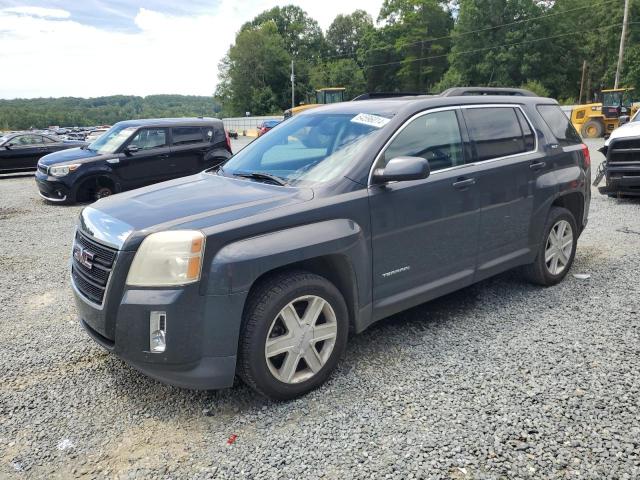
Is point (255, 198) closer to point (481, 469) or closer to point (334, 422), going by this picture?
point (334, 422)

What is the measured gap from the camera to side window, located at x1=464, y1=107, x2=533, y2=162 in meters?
4.22

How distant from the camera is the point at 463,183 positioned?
3.95 meters

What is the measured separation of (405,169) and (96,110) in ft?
378

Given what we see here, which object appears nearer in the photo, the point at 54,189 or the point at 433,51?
the point at 54,189

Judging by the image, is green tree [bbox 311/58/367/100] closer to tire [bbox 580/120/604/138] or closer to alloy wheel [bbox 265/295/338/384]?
tire [bbox 580/120/604/138]

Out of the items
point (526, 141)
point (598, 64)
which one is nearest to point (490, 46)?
point (598, 64)

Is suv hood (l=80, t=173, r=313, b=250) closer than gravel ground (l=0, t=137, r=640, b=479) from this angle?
No

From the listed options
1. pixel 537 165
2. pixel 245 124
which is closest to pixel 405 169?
pixel 537 165

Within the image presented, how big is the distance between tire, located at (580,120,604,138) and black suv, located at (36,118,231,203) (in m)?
21.4

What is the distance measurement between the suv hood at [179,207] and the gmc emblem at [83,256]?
13 cm

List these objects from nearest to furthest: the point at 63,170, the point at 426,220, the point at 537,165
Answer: the point at 426,220 < the point at 537,165 < the point at 63,170

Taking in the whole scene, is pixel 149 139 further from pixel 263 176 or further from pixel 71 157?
pixel 263 176

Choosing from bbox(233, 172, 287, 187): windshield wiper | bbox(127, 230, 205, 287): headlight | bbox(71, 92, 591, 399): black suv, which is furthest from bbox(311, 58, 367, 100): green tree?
bbox(127, 230, 205, 287): headlight

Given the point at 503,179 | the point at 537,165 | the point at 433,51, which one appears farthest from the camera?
the point at 433,51
